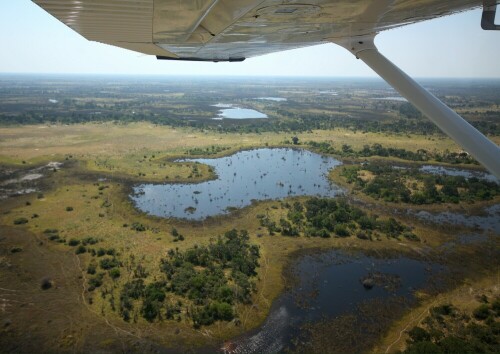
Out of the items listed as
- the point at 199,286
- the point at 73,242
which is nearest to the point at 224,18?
the point at 199,286

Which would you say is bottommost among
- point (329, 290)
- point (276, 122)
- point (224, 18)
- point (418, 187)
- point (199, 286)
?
point (329, 290)

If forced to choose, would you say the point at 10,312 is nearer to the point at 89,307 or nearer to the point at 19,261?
the point at 89,307

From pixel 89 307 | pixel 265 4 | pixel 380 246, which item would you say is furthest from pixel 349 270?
pixel 265 4

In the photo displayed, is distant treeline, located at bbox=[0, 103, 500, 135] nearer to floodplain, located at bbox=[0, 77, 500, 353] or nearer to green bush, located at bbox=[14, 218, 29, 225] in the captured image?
floodplain, located at bbox=[0, 77, 500, 353]

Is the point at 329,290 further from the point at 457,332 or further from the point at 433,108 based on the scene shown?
the point at 433,108

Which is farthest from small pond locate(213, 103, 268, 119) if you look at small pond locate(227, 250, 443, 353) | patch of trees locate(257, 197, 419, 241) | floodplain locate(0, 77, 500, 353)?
small pond locate(227, 250, 443, 353)

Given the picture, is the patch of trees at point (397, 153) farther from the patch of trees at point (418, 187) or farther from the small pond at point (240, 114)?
the small pond at point (240, 114)
